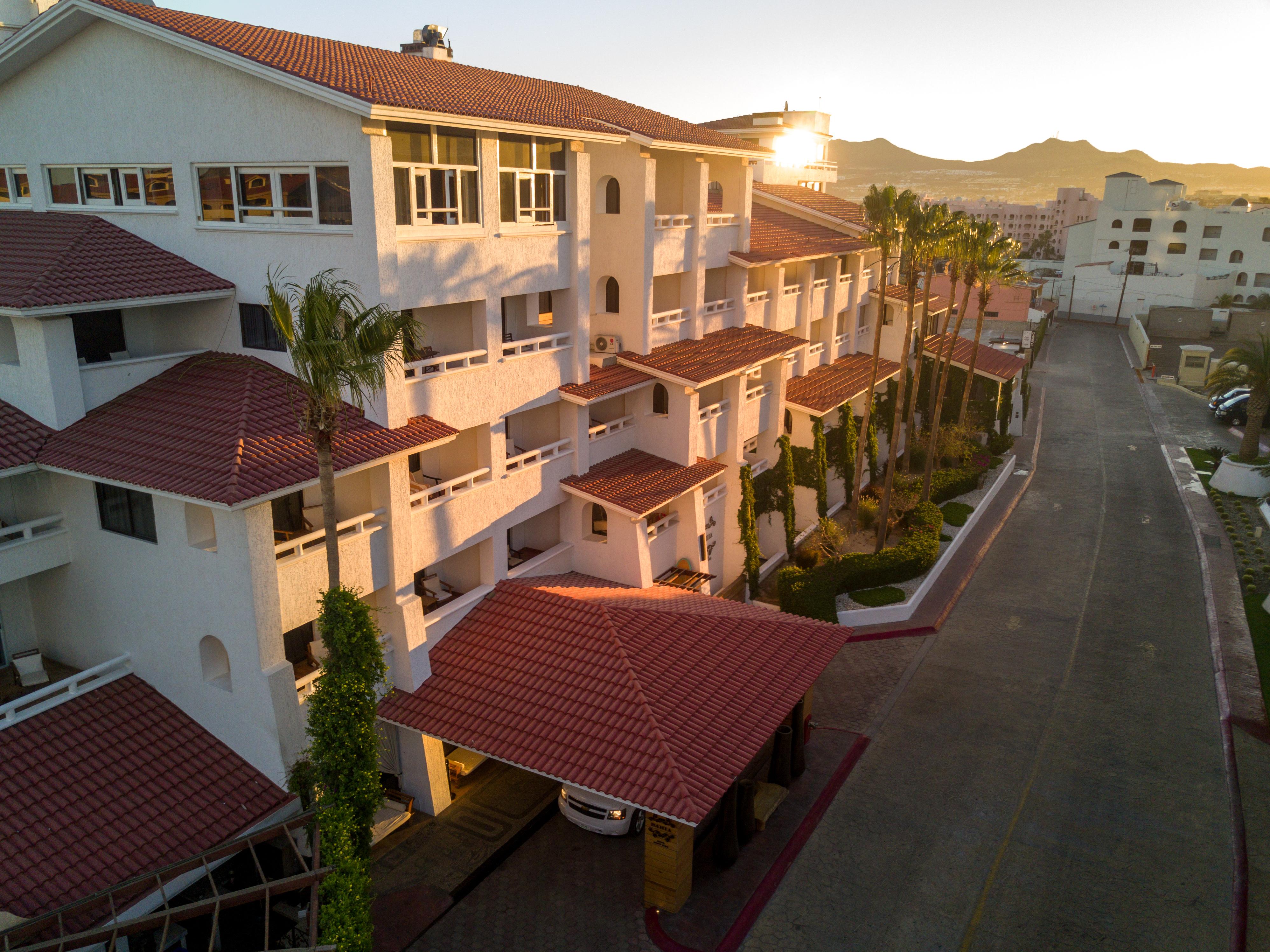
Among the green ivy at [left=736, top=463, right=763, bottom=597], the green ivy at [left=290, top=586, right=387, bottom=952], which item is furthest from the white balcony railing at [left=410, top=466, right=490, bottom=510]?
the green ivy at [left=736, top=463, right=763, bottom=597]

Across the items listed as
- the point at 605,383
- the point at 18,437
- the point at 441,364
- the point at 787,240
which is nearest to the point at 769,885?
the point at 441,364

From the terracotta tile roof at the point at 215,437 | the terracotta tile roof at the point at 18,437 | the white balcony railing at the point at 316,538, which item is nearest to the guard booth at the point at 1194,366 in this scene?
the terracotta tile roof at the point at 215,437

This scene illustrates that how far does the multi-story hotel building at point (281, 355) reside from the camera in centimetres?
1838

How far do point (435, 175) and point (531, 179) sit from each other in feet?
12.0

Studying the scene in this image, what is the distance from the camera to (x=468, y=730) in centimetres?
2017

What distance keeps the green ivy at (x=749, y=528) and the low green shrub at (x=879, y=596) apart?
12.2ft

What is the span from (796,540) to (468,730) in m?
22.1

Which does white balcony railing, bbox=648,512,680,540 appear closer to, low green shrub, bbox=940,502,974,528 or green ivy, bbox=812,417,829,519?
green ivy, bbox=812,417,829,519

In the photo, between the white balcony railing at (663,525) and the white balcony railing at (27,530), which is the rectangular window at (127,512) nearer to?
the white balcony railing at (27,530)

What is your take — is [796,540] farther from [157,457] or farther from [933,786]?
[157,457]

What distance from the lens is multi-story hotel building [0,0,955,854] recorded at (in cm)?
1838

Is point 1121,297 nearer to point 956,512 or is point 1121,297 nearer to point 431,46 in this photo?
point 956,512

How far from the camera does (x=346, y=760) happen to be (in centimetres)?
1603

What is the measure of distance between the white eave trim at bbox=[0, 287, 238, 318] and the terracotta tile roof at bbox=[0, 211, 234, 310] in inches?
1.9
